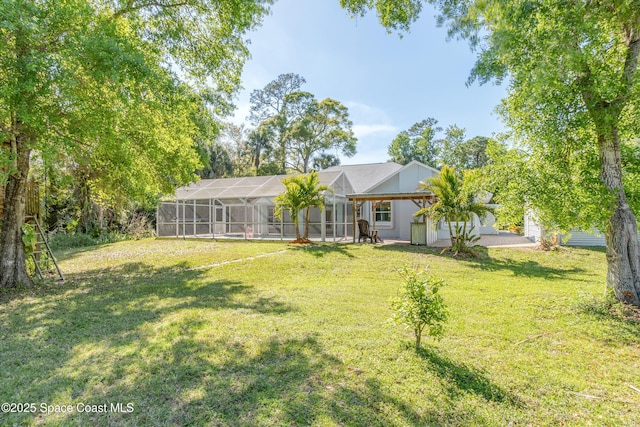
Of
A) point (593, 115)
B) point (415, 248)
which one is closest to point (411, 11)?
point (593, 115)

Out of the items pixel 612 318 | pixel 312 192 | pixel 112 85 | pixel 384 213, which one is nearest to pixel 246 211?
pixel 312 192

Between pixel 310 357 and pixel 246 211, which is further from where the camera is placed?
pixel 246 211

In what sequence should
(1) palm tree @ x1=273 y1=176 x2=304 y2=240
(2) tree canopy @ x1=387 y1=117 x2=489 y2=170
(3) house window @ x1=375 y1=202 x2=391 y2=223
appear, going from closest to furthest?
(1) palm tree @ x1=273 y1=176 x2=304 y2=240 < (3) house window @ x1=375 y1=202 x2=391 y2=223 < (2) tree canopy @ x1=387 y1=117 x2=489 y2=170

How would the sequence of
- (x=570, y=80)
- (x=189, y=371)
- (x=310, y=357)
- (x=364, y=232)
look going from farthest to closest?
(x=364, y=232) → (x=570, y=80) → (x=310, y=357) → (x=189, y=371)

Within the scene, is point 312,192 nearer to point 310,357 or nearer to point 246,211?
point 246,211

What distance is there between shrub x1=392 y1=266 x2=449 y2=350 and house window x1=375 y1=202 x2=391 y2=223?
1495cm

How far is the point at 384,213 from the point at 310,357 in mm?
15655

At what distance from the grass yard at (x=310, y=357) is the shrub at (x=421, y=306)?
1.07 feet

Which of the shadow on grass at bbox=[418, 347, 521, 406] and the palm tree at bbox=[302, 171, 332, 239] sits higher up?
the palm tree at bbox=[302, 171, 332, 239]

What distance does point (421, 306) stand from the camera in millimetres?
3809

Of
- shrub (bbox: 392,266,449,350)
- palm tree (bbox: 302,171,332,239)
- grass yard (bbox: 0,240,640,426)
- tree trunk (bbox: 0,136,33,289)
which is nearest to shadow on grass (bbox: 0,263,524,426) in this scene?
grass yard (bbox: 0,240,640,426)

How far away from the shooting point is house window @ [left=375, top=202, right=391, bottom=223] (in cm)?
1870

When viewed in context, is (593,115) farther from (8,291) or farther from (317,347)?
(8,291)

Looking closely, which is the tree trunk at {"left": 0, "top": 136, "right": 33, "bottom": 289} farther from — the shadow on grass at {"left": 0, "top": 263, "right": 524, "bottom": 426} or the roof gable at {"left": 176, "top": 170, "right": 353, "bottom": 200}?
the roof gable at {"left": 176, "top": 170, "right": 353, "bottom": 200}
